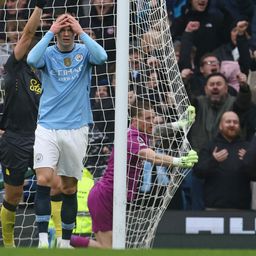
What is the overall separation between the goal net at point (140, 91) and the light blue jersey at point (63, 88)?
0.85 m

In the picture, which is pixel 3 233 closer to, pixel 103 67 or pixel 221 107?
pixel 103 67

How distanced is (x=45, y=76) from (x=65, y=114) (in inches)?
14.1

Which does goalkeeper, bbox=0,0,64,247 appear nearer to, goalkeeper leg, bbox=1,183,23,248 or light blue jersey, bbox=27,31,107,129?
goalkeeper leg, bbox=1,183,23,248

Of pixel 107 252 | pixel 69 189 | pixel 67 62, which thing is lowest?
pixel 107 252

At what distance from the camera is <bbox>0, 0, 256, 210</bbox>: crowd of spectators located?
1178cm

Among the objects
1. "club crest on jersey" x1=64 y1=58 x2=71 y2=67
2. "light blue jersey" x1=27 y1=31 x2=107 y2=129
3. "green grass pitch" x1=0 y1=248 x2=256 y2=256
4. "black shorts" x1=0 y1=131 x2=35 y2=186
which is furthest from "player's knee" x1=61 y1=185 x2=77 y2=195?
"green grass pitch" x1=0 y1=248 x2=256 y2=256

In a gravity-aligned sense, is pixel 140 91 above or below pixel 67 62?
below

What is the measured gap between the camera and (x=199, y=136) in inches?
541

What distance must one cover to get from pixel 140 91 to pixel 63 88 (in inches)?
54.8

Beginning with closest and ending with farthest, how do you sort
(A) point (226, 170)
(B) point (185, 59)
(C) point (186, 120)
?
(C) point (186, 120), (A) point (226, 170), (B) point (185, 59)

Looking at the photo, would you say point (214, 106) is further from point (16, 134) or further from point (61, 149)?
point (61, 149)

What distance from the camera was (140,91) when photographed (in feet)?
39.1

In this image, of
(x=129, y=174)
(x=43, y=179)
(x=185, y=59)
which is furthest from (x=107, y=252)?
(x=185, y=59)

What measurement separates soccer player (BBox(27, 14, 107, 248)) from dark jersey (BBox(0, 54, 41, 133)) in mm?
706
